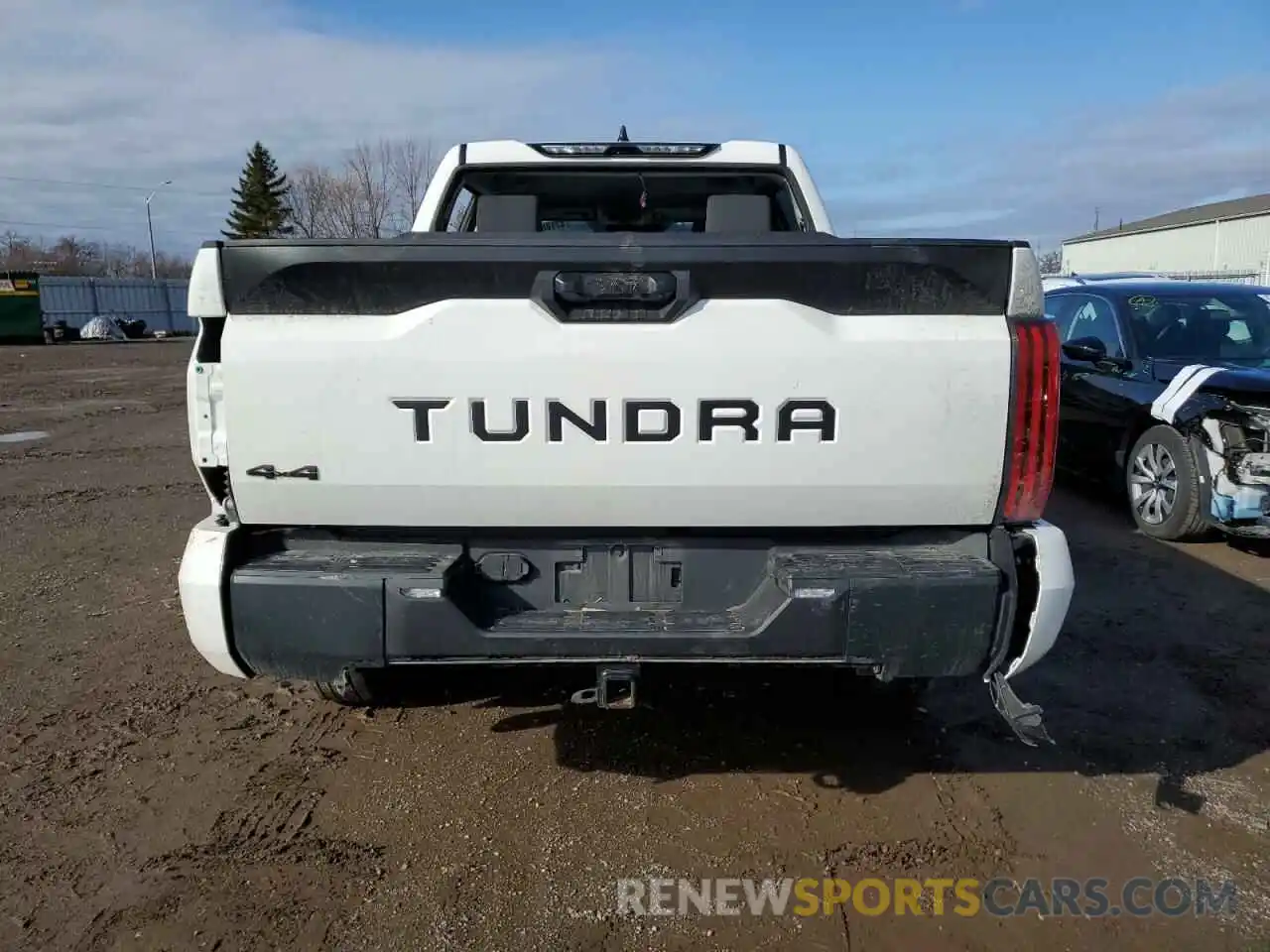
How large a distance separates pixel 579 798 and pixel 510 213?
2494mm

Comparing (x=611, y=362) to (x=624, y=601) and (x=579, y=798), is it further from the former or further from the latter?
(x=579, y=798)

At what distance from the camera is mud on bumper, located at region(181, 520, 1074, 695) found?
262cm

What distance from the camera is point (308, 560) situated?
274 cm

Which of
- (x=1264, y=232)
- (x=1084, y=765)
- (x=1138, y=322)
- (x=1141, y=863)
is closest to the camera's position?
(x=1141, y=863)

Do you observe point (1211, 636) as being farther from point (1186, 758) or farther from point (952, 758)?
point (952, 758)

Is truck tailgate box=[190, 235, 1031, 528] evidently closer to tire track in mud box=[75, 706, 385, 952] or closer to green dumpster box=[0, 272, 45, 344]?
tire track in mud box=[75, 706, 385, 952]

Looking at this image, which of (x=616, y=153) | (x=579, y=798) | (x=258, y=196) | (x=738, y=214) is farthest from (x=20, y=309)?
(x=579, y=798)

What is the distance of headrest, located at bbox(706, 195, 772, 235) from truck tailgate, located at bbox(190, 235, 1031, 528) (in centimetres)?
142

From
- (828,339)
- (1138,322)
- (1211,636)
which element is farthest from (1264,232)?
(828,339)

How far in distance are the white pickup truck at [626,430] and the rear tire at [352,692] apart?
3.17ft

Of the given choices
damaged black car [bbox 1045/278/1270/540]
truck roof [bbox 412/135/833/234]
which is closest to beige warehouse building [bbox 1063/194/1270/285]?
damaged black car [bbox 1045/278/1270/540]

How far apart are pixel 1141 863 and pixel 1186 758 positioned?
35.8 inches

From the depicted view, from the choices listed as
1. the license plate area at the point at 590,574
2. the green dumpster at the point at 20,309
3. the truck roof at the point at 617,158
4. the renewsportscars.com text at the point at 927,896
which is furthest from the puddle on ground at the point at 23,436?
the green dumpster at the point at 20,309

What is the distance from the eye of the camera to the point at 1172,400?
21.3ft
